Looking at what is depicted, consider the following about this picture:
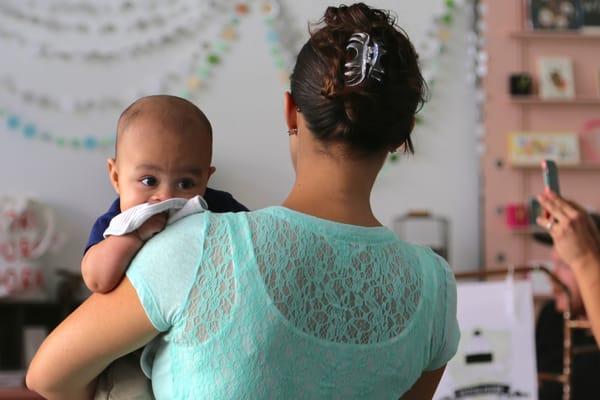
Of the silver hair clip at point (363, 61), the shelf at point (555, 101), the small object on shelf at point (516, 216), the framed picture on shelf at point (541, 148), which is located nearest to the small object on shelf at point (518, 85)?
the shelf at point (555, 101)

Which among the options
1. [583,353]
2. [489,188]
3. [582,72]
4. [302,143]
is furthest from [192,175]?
[582,72]

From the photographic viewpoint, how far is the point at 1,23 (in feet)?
12.6

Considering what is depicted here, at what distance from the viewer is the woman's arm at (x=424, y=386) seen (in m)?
1.14

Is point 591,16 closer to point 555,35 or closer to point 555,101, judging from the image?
point 555,35

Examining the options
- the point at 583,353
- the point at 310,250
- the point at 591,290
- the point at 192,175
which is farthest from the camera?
the point at 583,353

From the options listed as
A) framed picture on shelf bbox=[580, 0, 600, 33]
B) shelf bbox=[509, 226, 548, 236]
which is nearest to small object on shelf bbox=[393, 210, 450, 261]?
shelf bbox=[509, 226, 548, 236]

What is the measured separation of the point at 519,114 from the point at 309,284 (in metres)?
3.48

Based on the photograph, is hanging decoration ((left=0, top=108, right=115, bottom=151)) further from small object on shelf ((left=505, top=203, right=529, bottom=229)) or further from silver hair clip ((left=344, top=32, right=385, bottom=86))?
silver hair clip ((left=344, top=32, right=385, bottom=86))

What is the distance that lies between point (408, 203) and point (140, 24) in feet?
4.75

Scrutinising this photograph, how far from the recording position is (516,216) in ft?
13.7

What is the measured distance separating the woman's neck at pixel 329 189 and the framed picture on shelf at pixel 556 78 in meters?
3.43

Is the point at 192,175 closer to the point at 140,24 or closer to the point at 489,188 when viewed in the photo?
the point at 140,24

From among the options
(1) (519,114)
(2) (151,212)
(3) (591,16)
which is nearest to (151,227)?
(2) (151,212)

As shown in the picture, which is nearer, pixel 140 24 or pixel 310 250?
pixel 310 250
